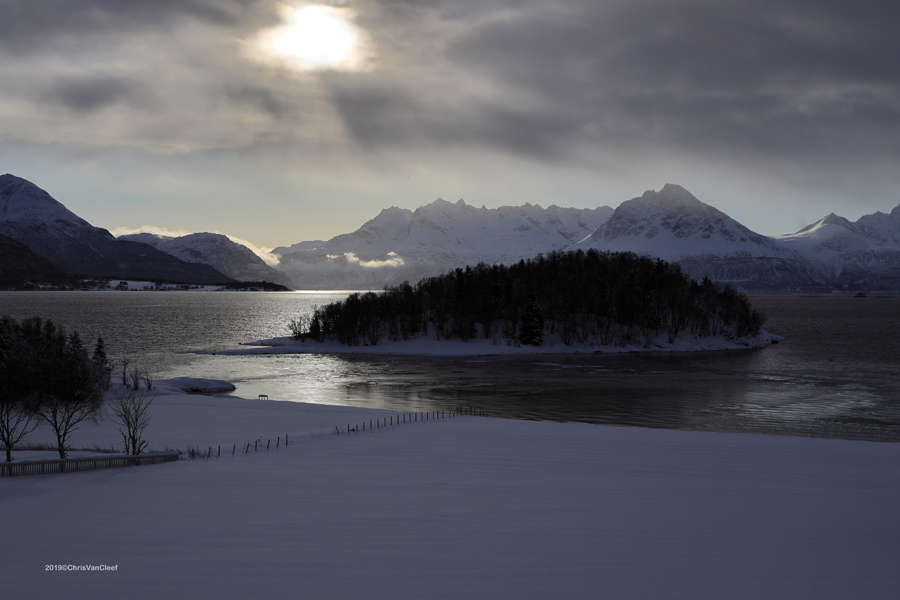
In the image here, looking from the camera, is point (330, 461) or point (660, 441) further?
point (660, 441)

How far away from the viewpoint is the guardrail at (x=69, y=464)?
59.9ft

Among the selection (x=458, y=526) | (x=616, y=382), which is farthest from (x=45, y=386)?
(x=616, y=382)

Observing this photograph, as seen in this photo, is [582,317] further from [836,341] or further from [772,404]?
[772,404]

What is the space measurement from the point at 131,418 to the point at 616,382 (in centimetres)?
4872

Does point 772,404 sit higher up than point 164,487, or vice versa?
point 164,487

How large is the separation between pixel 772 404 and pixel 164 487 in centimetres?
4912

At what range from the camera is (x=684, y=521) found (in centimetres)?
1425

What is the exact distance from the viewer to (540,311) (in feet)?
336

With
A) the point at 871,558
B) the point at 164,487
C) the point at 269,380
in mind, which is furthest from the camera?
the point at 269,380

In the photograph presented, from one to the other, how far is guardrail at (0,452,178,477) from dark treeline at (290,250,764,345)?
81160 millimetres

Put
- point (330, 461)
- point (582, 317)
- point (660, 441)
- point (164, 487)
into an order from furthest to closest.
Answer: point (582, 317)
point (660, 441)
point (330, 461)
point (164, 487)

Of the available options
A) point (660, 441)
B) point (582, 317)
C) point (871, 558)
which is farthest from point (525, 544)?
point (582, 317)

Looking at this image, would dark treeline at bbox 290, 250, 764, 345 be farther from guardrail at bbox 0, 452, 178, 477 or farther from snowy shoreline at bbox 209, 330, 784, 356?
guardrail at bbox 0, 452, 178, 477

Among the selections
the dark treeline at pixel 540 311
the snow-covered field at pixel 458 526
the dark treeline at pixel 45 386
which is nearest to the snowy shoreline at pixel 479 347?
the dark treeline at pixel 540 311
